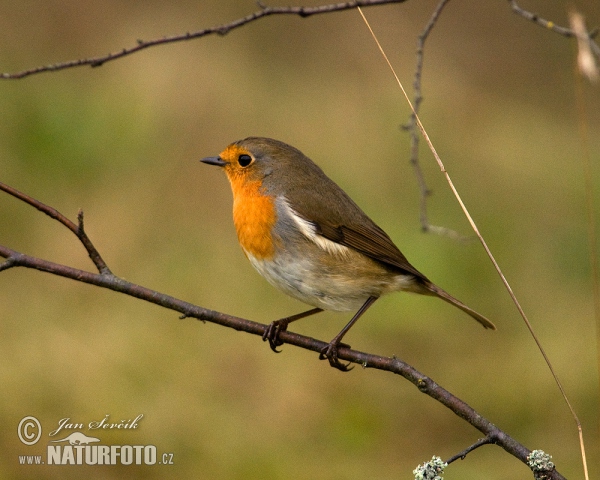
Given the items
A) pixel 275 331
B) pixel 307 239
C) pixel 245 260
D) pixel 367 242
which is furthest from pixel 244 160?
pixel 245 260

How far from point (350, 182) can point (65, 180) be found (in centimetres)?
238

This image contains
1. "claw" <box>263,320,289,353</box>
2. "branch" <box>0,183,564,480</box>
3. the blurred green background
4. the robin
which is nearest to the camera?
"branch" <box>0,183,564,480</box>

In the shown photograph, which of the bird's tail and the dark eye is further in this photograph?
the dark eye

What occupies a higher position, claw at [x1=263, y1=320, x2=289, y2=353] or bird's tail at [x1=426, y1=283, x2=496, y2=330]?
bird's tail at [x1=426, y1=283, x2=496, y2=330]

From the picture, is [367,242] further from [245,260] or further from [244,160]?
[245,260]

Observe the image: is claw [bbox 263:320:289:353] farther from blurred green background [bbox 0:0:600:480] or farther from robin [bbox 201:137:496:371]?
blurred green background [bbox 0:0:600:480]

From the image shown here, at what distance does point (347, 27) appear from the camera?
9.37 meters

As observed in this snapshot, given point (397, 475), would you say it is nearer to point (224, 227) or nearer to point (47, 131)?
point (224, 227)

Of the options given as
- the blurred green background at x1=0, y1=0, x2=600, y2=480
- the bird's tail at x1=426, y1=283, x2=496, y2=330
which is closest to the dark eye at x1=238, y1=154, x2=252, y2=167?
the bird's tail at x1=426, y1=283, x2=496, y2=330

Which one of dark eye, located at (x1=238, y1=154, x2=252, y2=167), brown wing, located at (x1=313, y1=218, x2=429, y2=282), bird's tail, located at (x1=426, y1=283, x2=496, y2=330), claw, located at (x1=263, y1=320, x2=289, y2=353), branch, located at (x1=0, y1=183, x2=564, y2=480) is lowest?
branch, located at (x1=0, y1=183, x2=564, y2=480)

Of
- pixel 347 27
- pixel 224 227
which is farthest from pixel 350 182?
pixel 347 27

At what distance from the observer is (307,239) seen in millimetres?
3652

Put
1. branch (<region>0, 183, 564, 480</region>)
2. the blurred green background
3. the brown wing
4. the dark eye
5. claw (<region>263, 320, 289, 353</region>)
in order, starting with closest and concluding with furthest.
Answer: branch (<region>0, 183, 564, 480</region>) < claw (<region>263, 320, 289, 353</region>) < the brown wing < the dark eye < the blurred green background

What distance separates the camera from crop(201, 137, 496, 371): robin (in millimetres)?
3594
